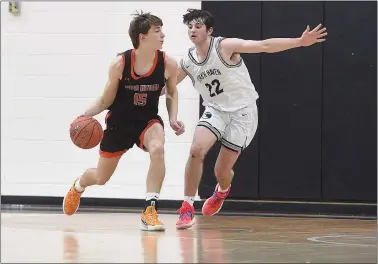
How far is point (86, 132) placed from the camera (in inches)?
248

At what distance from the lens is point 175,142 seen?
9.41 metres

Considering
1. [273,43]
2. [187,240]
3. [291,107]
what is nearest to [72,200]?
[187,240]

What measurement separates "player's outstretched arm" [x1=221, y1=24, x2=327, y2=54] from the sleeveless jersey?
2.17 ft

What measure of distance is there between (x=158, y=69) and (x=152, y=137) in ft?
1.71

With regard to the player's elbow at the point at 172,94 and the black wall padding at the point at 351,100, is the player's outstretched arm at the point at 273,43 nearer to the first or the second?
the player's elbow at the point at 172,94

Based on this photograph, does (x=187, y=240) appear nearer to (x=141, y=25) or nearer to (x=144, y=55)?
(x=144, y=55)

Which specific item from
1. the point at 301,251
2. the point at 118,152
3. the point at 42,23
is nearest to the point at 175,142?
the point at 42,23

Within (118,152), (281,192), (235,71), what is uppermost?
(235,71)

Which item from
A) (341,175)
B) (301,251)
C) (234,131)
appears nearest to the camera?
(301,251)

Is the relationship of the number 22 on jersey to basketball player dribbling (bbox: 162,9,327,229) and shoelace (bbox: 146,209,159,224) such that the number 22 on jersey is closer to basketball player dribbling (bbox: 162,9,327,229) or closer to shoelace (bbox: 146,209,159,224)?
basketball player dribbling (bbox: 162,9,327,229)

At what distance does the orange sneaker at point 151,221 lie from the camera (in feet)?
19.9

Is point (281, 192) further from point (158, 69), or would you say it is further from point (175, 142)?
point (158, 69)

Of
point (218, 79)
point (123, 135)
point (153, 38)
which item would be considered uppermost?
point (153, 38)

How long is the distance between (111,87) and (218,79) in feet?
3.26
